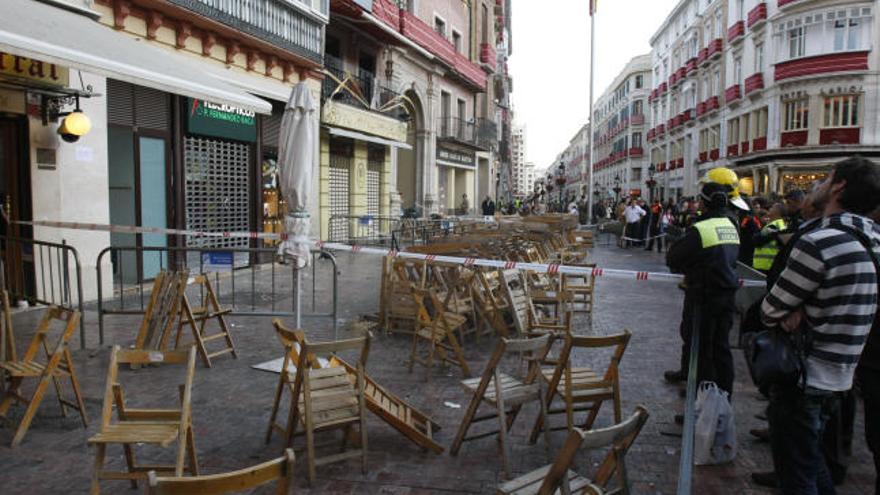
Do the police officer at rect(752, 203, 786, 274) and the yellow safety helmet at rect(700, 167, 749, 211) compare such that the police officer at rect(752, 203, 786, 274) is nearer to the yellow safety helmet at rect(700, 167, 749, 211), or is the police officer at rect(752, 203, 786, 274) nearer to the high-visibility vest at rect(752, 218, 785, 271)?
the high-visibility vest at rect(752, 218, 785, 271)

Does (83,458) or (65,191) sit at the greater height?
(65,191)

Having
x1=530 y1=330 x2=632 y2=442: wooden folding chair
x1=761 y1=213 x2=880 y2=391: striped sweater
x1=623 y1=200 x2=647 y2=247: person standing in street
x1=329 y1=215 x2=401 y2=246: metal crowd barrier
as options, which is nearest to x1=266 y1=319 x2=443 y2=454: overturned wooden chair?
x1=530 y1=330 x2=632 y2=442: wooden folding chair

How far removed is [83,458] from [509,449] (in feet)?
9.38

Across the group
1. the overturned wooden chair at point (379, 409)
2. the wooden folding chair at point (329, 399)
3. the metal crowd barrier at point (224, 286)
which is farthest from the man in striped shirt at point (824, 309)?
the metal crowd barrier at point (224, 286)

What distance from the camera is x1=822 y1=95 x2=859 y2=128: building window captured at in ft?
95.9

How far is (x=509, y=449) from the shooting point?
4.29 m

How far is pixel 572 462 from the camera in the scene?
103 inches

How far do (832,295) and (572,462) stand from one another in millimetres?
1497

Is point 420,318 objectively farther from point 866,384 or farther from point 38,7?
point 38,7

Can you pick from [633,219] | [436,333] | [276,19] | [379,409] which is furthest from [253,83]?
[633,219]

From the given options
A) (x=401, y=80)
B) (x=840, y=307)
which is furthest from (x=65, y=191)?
(x=401, y=80)

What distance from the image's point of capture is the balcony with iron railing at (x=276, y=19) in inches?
439

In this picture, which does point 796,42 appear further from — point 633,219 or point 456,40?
point 456,40

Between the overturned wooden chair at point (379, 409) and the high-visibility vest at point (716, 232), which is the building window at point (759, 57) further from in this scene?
the overturned wooden chair at point (379, 409)
